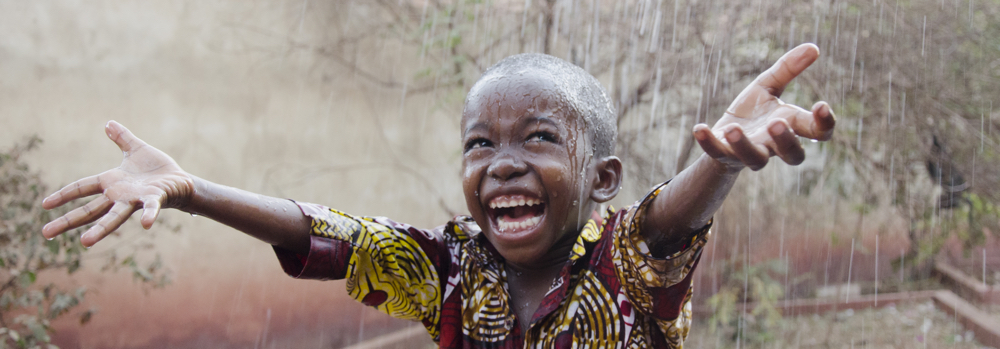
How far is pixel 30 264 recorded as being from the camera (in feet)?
11.4

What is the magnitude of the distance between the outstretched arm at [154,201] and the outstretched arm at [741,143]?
1.00 m

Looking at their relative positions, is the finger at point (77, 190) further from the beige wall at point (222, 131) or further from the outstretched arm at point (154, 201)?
the beige wall at point (222, 131)

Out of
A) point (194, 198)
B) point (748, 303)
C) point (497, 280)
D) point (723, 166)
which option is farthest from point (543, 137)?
point (748, 303)

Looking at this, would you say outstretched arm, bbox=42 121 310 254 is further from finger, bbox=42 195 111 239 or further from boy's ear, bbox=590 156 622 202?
boy's ear, bbox=590 156 622 202

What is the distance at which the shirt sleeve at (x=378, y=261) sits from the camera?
69.3 inches

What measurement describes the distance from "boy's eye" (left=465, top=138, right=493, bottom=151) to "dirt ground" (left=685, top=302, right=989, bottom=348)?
3686mm

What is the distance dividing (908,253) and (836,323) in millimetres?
897

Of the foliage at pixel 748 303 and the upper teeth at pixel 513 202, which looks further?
the foliage at pixel 748 303

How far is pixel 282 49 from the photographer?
4406 millimetres

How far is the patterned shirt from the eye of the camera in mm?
1582

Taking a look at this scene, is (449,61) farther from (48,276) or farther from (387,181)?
(48,276)

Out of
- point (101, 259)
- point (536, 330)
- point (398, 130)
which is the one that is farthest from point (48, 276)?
point (536, 330)

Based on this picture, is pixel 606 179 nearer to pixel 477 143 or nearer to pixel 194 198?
pixel 477 143

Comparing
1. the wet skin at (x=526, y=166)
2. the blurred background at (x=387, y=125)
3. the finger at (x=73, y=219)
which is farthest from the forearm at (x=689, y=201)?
the blurred background at (x=387, y=125)
